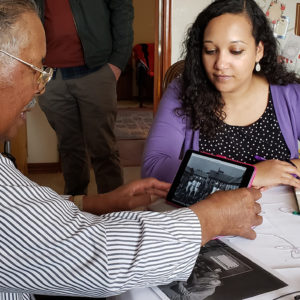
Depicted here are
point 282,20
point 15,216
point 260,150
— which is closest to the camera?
point 15,216

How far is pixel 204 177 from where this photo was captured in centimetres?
106

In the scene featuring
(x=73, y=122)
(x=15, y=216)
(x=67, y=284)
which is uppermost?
(x=15, y=216)

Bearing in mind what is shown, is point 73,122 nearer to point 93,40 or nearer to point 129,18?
point 93,40

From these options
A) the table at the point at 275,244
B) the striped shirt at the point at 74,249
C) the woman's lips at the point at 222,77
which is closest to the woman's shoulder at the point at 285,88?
the woman's lips at the point at 222,77

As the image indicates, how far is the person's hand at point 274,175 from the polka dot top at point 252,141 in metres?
0.26

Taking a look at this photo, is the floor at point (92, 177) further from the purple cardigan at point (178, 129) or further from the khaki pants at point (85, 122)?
the purple cardigan at point (178, 129)

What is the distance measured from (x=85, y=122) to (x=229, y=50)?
127 cm

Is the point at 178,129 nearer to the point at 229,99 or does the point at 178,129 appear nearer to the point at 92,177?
the point at 229,99

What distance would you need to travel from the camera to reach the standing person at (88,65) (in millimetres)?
2365

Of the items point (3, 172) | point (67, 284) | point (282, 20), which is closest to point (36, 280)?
point (67, 284)

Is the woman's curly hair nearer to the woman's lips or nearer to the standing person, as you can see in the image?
the woman's lips

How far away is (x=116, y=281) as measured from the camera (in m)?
0.67

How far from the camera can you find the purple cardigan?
152 centimetres

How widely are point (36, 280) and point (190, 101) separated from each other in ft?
3.68
